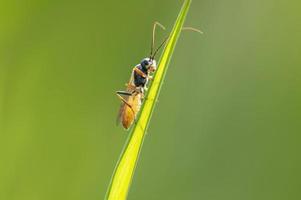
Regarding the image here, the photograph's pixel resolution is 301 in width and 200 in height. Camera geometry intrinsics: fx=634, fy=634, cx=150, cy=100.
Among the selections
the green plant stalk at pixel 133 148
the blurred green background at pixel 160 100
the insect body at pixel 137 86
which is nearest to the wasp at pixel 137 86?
the insect body at pixel 137 86

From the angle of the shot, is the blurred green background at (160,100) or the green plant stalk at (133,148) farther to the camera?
the blurred green background at (160,100)

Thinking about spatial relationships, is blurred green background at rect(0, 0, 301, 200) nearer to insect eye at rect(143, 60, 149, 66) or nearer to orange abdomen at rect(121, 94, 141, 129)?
orange abdomen at rect(121, 94, 141, 129)

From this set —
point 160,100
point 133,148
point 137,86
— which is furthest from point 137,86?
point 133,148

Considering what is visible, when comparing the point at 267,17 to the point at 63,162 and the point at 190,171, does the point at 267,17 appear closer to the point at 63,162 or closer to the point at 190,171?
the point at 190,171

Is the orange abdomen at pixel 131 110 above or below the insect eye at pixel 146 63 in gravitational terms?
below

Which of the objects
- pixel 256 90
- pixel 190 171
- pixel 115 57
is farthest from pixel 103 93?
pixel 256 90

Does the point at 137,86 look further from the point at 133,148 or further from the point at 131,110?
the point at 133,148

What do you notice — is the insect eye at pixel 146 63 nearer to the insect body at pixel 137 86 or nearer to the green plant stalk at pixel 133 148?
the insect body at pixel 137 86

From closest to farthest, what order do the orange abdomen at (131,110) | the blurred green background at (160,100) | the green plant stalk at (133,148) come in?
the green plant stalk at (133,148) → the blurred green background at (160,100) → the orange abdomen at (131,110)

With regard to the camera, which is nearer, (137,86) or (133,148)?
(133,148)
